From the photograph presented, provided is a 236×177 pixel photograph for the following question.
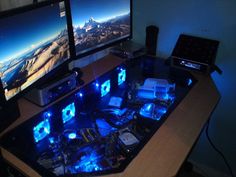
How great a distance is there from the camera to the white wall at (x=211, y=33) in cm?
154

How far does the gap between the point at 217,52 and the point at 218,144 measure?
631mm

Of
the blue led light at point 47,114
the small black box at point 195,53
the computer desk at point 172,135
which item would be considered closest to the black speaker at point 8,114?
the computer desk at point 172,135

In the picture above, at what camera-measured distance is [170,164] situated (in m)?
1.03

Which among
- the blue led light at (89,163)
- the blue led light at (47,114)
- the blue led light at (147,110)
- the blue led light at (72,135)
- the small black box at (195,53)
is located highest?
the small black box at (195,53)

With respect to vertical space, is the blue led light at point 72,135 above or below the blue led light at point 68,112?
below

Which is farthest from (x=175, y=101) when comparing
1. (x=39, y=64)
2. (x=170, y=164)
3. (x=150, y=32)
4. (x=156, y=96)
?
(x=39, y=64)

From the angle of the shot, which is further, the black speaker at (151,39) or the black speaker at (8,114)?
the black speaker at (151,39)

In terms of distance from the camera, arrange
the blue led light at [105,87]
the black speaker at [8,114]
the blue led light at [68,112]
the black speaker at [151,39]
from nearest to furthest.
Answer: the black speaker at [8,114] → the blue led light at [68,112] → the blue led light at [105,87] → the black speaker at [151,39]

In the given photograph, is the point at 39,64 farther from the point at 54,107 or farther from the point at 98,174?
the point at 98,174

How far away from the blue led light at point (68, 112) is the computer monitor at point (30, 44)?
197 millimetres

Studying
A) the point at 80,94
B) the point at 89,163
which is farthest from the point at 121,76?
the point at 89,163

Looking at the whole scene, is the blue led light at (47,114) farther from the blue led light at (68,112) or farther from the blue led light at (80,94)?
the blue led light at (80,94)

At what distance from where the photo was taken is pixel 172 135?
1.17 m

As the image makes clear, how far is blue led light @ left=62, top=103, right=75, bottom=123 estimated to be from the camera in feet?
4.26
